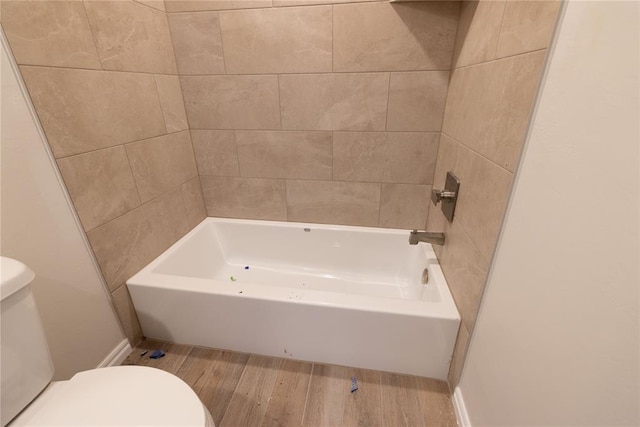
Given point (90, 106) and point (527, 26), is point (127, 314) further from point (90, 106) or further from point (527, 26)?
point (527, 26)

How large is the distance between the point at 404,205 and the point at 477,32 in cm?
94

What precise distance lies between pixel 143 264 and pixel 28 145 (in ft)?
2.38

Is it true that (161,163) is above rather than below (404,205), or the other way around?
above

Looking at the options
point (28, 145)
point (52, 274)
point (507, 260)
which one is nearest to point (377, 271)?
point (507, 260)

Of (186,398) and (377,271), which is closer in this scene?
(186,398)

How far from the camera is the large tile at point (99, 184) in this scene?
111 centimetres

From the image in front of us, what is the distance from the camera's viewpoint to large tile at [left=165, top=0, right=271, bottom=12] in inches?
57.6

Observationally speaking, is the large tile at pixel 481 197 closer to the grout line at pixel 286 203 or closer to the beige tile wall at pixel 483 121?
the beige tile wall at pixel 483 121

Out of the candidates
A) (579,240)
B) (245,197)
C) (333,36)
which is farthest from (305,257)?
(579,240)

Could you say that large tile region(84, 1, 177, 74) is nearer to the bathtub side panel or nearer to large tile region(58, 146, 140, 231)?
large tile region(58, 146, 140, 231)

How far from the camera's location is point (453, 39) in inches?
54.6

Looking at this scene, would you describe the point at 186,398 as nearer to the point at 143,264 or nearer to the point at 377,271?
the point at 143,264

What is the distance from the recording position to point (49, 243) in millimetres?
1051

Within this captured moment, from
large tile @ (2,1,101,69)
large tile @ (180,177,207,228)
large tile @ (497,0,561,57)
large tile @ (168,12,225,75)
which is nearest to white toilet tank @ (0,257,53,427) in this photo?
large tile @ (2,1,101,69)
